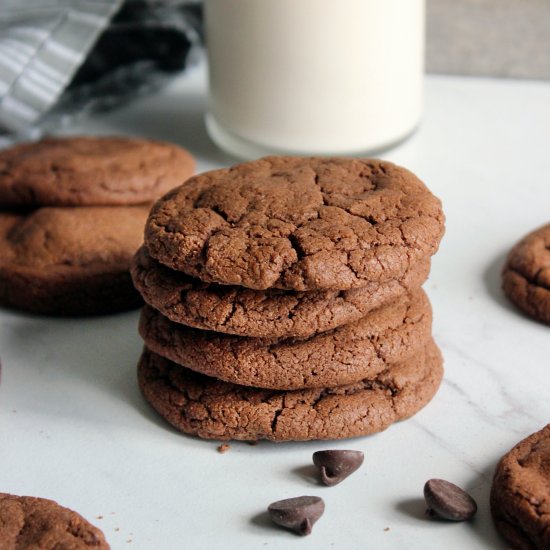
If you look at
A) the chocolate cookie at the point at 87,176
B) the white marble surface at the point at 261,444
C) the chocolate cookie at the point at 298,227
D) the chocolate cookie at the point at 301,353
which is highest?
the chocolate cookie at the point at 298,227

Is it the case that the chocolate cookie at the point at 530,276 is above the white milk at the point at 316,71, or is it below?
below

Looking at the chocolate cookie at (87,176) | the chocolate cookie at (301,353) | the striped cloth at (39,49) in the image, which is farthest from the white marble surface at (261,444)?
the striped cloth at (39,49)

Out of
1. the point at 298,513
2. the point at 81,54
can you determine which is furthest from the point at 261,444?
the point at 81,54

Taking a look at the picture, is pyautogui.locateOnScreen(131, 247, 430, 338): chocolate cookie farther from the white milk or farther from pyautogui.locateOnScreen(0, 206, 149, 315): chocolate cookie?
the white milk

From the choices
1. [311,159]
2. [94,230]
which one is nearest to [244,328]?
[311,159]

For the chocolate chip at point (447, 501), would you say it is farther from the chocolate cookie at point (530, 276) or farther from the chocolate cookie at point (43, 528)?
the chocolate cookie at point (530, 276)

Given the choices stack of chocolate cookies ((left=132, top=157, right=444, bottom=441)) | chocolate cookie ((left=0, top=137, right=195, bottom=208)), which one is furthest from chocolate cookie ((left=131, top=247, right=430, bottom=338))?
chocolate cookie ((left=0, top=137, right=195, bottom=208))
